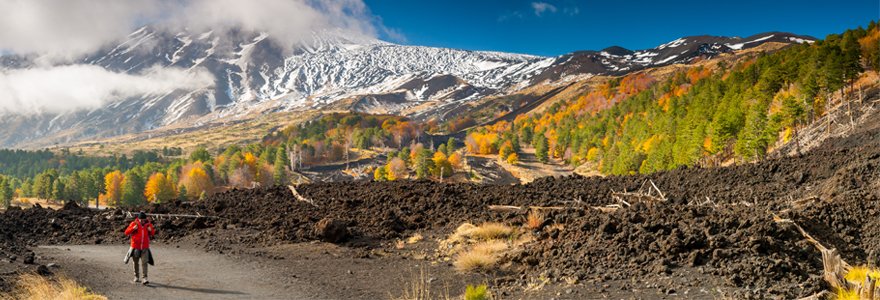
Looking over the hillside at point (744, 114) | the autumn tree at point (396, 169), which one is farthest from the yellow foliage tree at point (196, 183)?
the hillside at point (744, 114)

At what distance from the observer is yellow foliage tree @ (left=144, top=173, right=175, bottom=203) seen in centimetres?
10862

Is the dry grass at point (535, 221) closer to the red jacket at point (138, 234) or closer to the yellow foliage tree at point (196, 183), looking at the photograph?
the red jacket at point (138, 234)

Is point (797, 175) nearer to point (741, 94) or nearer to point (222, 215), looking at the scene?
point (222, 215)

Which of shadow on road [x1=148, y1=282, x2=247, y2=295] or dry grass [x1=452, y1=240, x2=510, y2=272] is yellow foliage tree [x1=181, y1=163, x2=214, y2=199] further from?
dry grass [x1=452, y1=240, x2=510, y2=272]

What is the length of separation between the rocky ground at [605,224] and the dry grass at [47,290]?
Result: 2.29 feet

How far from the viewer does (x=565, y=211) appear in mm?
17422

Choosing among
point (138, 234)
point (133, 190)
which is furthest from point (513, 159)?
point (138, 234)

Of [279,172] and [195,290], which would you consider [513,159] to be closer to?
[279,172]

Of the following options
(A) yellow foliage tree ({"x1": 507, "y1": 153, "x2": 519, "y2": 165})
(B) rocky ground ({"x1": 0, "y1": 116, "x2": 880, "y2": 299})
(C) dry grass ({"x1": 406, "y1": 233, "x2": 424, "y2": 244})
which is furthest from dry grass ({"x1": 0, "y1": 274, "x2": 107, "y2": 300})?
(A) yellow foliage tree ({"x1": 507, "y1": 153, "x2": 519, "y2": 165})

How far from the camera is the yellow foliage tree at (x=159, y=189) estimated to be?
108625 mm

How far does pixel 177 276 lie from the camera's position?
14.8 meters

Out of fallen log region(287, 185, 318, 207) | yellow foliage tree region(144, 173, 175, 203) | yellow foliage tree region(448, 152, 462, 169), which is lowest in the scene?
yellow foliage tree region(144, 173, 175, 203)

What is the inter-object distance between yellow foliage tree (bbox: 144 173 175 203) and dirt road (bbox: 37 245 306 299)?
99213 mm

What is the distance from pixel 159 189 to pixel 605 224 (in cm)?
11340
